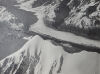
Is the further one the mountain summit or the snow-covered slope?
the mountain summit

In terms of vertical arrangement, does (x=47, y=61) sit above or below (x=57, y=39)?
below

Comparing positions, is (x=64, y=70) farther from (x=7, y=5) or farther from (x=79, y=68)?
(x=7, y=5)

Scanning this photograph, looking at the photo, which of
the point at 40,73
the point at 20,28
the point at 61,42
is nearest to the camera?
the point at 40,73

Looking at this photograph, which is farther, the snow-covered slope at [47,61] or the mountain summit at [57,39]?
the mountain summit at [57,39]

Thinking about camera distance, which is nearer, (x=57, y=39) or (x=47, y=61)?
(x=47, y=61)

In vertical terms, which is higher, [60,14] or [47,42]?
[60,14]

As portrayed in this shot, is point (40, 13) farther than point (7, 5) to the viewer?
No

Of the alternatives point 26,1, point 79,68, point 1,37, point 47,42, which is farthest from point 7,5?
point 79,68

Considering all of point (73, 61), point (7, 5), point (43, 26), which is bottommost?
point (73, 61)
